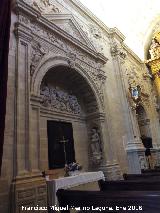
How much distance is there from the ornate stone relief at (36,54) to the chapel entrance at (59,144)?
1.75 meters

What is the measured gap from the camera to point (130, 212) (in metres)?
2.43

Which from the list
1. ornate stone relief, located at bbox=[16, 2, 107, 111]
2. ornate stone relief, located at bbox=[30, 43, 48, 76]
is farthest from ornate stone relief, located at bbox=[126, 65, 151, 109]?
ornate stone relief, located at bbox=[30, 43, 48, 76]

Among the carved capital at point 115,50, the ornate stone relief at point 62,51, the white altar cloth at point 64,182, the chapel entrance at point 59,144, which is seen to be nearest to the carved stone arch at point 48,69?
the ornate stone relief at point 62,51

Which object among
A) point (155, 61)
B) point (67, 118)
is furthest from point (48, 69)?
point (155, 61)

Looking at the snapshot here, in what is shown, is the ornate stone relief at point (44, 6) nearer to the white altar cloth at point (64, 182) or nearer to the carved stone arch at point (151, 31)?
the white altar cloth at point (64, 182)

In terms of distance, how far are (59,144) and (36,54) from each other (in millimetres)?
2700

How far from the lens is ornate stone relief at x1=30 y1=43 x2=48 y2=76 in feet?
19.0

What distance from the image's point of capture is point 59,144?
673cm

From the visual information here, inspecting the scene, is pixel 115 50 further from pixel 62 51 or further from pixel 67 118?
pixel 67 118

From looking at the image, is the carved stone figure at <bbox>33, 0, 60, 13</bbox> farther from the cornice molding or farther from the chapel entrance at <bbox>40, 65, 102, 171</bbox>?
the chapel entrance at <bbox>40, 65, 102, 171</bbox>

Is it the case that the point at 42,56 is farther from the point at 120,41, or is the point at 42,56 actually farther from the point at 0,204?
the point at 120,41

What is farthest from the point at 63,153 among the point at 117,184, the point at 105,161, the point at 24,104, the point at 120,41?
the point at 120,41

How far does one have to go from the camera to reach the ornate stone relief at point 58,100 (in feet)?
22.7

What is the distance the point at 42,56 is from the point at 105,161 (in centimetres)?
401
